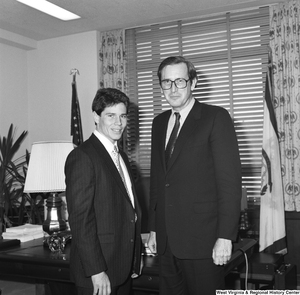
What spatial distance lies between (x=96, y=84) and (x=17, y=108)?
4.13 feet

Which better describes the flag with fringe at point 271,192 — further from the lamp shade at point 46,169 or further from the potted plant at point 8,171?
the potted plant at point 8,171

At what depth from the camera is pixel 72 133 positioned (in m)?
5.73

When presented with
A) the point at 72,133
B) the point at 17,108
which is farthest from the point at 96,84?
the point at 17,108

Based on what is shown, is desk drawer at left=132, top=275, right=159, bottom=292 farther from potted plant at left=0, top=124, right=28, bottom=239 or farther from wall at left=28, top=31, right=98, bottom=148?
wall at left=28, top=31, right=98, bottom=148

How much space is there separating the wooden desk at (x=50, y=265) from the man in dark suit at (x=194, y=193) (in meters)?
0.16

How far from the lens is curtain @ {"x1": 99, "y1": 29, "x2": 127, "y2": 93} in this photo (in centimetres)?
578

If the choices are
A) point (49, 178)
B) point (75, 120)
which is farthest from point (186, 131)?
point (75, 120)

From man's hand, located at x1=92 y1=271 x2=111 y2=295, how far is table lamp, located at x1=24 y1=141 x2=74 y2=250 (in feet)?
3.57

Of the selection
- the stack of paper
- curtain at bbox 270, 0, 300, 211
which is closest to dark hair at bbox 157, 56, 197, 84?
the stack of paper

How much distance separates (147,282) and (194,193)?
57 centimetres

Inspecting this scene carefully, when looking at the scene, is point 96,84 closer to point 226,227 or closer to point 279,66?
point 279,66

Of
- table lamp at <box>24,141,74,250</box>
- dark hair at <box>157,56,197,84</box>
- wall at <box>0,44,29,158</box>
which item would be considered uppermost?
wall at <box>0,44,29,158</box>

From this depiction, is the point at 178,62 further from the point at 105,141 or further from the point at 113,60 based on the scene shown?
the point at 113,60

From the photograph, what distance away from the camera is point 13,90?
6184mm
